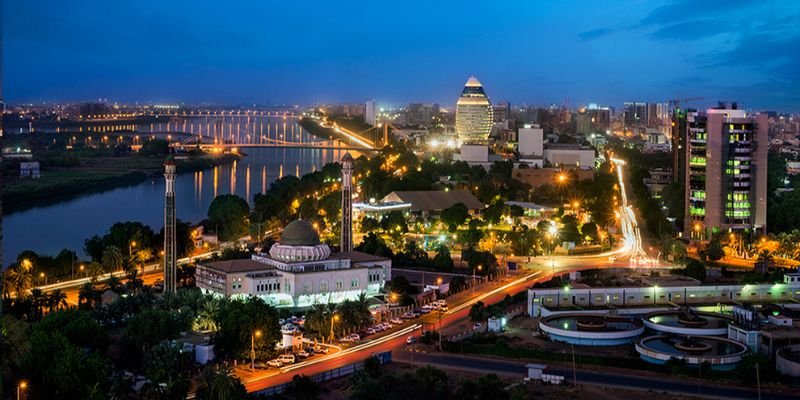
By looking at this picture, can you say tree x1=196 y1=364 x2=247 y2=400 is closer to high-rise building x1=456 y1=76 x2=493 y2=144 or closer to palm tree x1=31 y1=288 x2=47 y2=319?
palm tree x1=31 y1=288 x2=47 y2=319

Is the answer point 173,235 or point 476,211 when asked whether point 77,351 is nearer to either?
point 173,235

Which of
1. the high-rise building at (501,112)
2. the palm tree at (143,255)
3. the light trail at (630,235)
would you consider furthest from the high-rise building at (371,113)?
the palm tree at (143,255)

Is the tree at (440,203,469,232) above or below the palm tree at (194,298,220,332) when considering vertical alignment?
above

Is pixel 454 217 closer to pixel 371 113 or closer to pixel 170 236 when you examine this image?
pixel 170 236

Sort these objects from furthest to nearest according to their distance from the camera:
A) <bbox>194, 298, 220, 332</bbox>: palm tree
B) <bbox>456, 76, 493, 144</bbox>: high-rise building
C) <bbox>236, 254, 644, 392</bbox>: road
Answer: <bbox>456, 76, 493, 144</bbox>: high-rise building, <bbox>194, 298, 220, 332</bbox>: palm tree, <bbox>236, 254, 644, 392</bbox>: road

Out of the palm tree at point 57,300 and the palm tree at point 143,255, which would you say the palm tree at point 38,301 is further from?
the palm tree at point 143,255

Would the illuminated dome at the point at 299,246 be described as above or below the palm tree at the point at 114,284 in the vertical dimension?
above

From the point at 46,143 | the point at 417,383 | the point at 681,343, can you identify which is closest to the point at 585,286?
the point at 681,343

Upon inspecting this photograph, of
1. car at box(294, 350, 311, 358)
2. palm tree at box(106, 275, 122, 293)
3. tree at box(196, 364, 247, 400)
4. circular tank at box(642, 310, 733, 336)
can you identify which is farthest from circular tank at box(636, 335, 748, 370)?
palm tree at box(106, 275, 122, 293)
